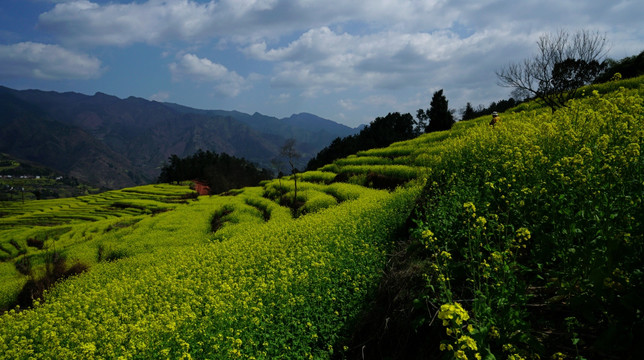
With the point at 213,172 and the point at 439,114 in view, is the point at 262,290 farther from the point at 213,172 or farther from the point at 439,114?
the point at 213,172

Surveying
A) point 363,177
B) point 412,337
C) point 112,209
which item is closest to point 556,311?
point 412,337

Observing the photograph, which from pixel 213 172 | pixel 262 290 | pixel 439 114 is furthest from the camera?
pixel 213 172

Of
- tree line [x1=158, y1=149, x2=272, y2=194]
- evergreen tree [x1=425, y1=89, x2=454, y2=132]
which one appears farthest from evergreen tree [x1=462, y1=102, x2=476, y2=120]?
tree line [x1=158, y1=149, x2=272, y2=194]

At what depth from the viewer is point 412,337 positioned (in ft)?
16.8

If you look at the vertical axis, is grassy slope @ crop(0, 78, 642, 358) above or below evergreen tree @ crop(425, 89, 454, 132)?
below

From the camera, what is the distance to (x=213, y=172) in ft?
277

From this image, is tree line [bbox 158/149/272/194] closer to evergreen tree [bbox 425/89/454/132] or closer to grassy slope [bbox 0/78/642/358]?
evergreen tree [bbox 425/89/454/132]

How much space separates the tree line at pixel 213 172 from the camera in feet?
261

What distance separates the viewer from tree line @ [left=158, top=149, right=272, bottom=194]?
79438 mm

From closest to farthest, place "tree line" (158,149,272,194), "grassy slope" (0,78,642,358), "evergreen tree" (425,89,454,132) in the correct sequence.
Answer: "grassy slope" (0,78,642,358)
"evergreen tree" (425,89,454,132)
"tree line" (158,149,272,194)

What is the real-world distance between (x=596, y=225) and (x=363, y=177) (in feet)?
78.7

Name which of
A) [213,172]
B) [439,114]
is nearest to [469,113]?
[439,114]

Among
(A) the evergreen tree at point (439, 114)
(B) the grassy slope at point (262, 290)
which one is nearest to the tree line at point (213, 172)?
(A) the evergreen tree at point (439, 114)

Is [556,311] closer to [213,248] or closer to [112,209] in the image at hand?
[213,248]
